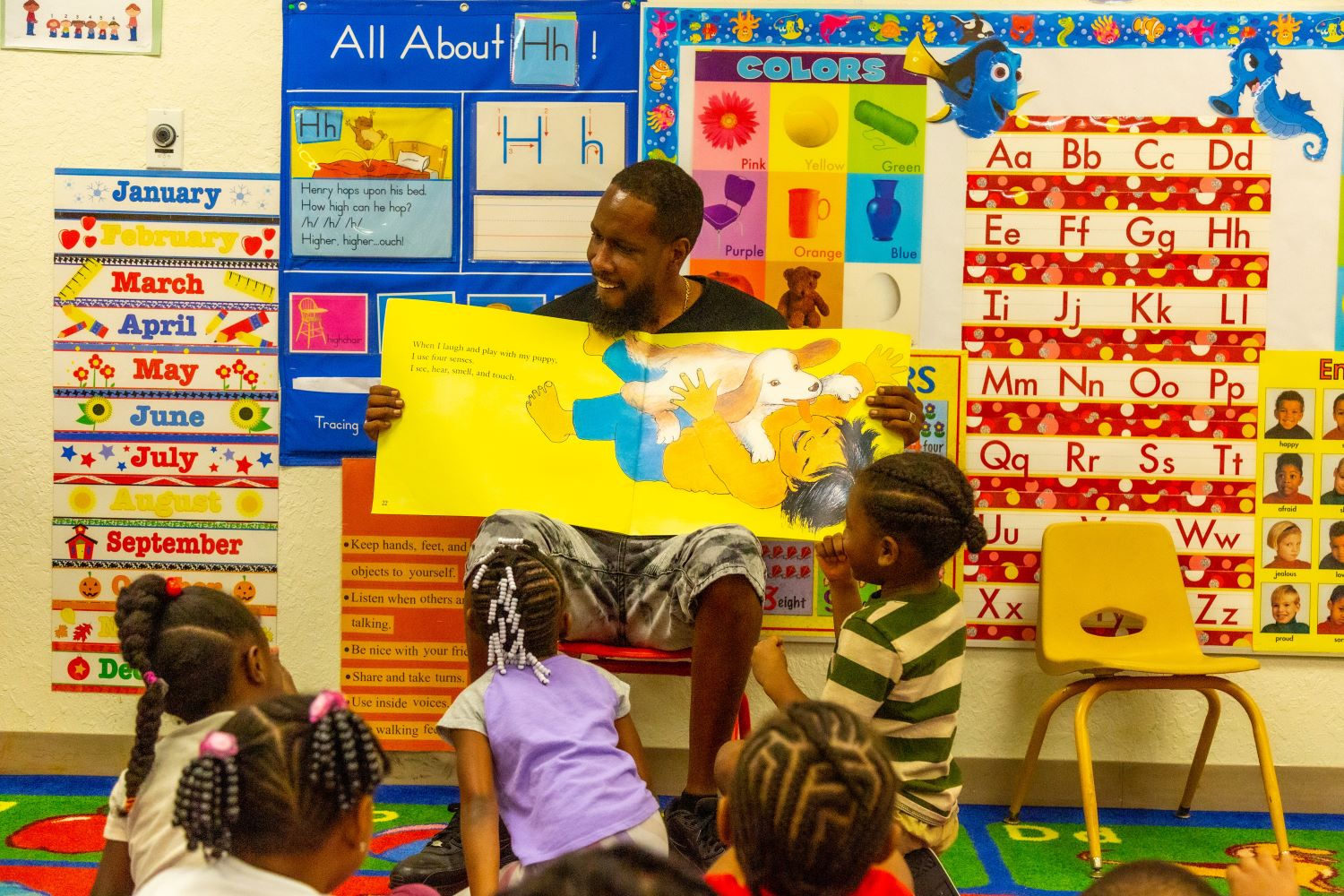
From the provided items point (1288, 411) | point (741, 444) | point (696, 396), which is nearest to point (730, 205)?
point (696, 396)

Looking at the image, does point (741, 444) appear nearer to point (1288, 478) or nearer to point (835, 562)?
point (835, 562)

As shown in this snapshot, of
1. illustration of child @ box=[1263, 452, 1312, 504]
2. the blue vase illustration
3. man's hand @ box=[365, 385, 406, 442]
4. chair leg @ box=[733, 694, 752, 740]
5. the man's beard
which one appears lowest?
chair leg @ box=[733, 694, 752, 740]

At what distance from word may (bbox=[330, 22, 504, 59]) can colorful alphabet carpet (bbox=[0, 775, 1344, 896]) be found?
2069mm

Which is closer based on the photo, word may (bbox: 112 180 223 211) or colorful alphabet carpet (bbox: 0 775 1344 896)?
colorful alphabet carpet (bbox: 0 775 1344 896)

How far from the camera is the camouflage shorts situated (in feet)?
9.12

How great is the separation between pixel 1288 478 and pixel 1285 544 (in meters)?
0.19

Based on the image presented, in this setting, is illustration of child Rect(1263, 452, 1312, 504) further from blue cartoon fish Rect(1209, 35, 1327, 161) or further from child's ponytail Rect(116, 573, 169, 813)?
child's ponytail Rect(116, 573, 169, 813)

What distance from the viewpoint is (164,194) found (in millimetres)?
3523

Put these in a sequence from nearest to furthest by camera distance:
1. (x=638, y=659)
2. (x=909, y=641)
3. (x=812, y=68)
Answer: (x=909, y=641) → (x=638, y=659) → (x=812, y=68)

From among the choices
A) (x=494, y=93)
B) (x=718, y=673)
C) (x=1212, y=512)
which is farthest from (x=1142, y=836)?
(x=494, y=93)

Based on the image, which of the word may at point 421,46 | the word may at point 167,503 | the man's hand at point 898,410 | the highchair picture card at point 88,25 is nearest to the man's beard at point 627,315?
the man's hand at point 898,410

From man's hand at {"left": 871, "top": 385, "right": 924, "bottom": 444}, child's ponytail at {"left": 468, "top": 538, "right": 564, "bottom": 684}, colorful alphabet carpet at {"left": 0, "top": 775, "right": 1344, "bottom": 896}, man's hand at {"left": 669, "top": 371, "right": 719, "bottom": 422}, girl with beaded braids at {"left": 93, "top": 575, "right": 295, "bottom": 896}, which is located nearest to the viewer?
girl with beaded braids at {"left": 93, "top": 575, "right": 295, "bottom": 896}

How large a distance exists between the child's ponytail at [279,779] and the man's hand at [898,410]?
173 cm

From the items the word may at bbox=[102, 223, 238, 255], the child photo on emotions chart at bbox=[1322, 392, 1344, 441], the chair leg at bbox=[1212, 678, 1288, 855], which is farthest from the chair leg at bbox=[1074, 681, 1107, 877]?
→ the word may at bbox=[102, 223, 238, 255]
